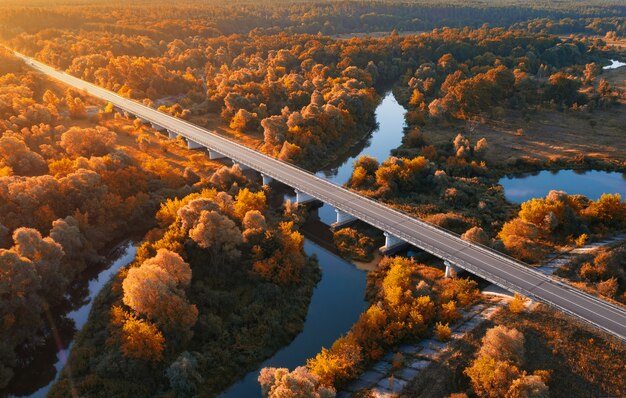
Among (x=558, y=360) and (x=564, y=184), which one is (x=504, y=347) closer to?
(x=558, y=360)

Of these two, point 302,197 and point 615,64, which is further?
point 615,64

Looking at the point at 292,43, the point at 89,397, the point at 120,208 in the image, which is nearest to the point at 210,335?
the point at 89,397

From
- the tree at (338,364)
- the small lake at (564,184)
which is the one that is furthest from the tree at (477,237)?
the small lake at (564,184)

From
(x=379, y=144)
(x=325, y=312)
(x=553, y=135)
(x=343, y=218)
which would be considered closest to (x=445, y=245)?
(x=343, y=218)

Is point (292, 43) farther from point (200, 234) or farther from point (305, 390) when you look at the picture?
point (305, 390)

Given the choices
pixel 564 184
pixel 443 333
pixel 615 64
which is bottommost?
pixel 443 333

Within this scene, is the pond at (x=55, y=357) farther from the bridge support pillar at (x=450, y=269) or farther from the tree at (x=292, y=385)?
the bridge support pillar at (x=450, y=269)

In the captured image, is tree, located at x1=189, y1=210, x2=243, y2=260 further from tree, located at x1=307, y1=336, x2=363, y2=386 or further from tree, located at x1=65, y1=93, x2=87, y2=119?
tree, located at x1=65, y1=93, x2=87, y2=119
